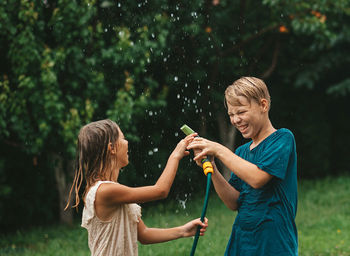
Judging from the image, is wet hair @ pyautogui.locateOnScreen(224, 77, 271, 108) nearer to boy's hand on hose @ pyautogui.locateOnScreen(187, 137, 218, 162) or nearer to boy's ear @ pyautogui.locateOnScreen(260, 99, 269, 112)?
boy's ear @ pyautogui.locateOnScreen(260, 99, 269, 112)

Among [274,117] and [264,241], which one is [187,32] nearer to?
[274,117]

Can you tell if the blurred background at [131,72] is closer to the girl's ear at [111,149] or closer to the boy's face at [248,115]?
the girl's ear at [111,149]

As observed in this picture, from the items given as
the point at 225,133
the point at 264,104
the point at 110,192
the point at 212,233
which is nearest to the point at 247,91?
the point at 264,104

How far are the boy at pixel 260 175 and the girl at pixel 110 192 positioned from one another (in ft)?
0.61

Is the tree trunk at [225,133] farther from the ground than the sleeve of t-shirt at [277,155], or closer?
closer

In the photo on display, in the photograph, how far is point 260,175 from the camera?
1.87 metres

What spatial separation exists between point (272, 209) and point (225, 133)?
748 cm

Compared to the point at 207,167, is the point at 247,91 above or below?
above

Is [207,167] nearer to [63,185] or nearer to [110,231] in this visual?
[110,231]

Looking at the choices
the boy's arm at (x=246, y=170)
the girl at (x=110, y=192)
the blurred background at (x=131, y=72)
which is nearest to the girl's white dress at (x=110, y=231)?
the girl at (x=110, y=192)

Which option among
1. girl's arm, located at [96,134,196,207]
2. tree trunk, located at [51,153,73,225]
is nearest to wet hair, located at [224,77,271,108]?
girl's arm, located at [96,134,196,207]

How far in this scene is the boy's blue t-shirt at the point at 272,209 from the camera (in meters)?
1.88

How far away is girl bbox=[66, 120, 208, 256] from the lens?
194 cm

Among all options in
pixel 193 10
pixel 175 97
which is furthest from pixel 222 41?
pixel 175 97
